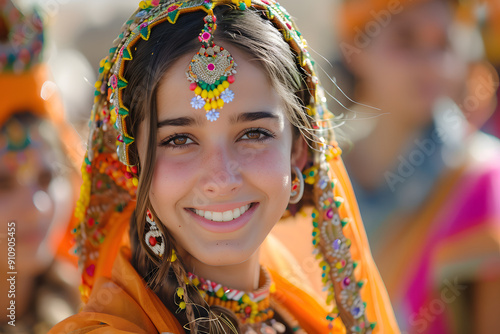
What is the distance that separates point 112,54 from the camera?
6.28ft

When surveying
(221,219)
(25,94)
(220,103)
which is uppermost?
(220,103)

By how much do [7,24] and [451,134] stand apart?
2.43 metres

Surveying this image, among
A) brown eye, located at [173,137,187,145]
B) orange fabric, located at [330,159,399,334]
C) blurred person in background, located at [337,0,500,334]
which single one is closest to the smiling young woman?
brown eye, located at [173,137,187,145]

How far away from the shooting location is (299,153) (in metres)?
2.03

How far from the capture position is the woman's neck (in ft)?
6.24

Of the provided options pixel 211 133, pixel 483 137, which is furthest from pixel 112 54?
pixel 483 137

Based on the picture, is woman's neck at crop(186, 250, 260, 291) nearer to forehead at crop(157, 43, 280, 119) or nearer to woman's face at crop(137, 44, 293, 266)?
woman's face at crop(137, 44, 293, 266)

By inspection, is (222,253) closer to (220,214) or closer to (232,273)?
(220,214)

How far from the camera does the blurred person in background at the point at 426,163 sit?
10.1ft

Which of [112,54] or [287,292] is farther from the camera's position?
[287,292]

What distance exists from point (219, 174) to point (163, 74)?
341mm

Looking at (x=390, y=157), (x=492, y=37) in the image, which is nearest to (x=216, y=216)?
(x=390, y=157)

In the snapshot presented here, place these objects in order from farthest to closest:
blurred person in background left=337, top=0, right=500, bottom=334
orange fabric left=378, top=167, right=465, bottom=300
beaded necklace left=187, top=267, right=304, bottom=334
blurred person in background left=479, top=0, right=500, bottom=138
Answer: blurred person in background left=479, top=0, right=500, bottom=138 < orange fabric left=378, top=167, right=465, bottom=300 < blurred person in background left=337, top=0, right=500, bottom=334 < beaded necklace left=187, top=267, right=304, bottom=334

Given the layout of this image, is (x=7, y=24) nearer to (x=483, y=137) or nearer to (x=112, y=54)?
(x=112, y=54)
